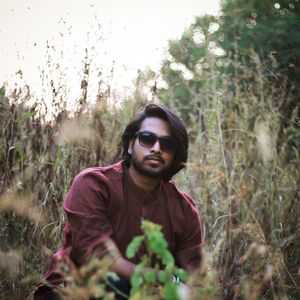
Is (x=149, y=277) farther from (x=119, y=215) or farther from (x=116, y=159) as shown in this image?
(x=116, y=159)

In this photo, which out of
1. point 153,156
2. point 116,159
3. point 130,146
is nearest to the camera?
point 153,156

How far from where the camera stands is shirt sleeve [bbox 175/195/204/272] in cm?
242

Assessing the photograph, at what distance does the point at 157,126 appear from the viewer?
250cm

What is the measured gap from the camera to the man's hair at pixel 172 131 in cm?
250

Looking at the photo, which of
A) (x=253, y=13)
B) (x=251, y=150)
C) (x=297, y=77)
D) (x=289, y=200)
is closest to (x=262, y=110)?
(x=251, y=150)

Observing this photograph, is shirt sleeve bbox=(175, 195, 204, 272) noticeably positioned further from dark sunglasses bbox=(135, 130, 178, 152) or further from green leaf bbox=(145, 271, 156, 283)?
green leaf bbox=(145, 271, 156, 283)

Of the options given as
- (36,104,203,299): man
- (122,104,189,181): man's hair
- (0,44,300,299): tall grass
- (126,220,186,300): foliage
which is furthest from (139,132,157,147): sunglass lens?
(126,220,186,300): foliage

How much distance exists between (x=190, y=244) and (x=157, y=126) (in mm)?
674

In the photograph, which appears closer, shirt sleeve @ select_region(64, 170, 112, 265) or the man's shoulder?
shirt sleeve @ select_region(64, 170, 112, 265)

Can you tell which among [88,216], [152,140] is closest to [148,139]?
[152,140]

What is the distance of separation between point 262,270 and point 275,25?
3.38m

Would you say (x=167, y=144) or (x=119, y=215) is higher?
(x=167, y=144)

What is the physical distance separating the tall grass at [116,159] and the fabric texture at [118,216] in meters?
0.20

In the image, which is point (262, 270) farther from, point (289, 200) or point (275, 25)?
point (275, 25)
